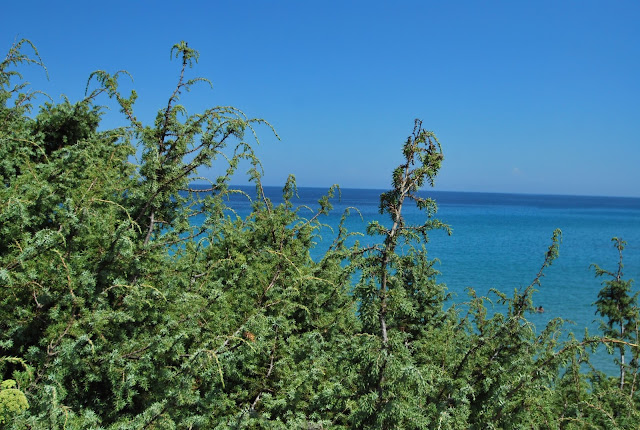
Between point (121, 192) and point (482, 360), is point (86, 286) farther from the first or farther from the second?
point (482, 360)

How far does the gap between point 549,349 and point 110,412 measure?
452 cm

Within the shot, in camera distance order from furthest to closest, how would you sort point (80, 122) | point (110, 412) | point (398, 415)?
point (80, 122)
point (110, 412)
point (398, 415)

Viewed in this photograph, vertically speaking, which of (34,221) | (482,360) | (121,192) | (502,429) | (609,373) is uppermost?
(121,192)

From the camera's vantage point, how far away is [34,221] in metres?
4.22

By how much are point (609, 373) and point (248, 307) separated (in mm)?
14047

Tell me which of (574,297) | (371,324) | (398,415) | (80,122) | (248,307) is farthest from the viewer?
(574,297)

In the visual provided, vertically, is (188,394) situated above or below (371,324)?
below

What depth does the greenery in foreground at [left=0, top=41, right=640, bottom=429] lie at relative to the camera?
3293 mm

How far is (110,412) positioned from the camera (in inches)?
141

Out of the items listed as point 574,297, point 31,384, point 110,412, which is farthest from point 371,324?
point 574,297

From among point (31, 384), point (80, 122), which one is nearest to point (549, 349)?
point (31, 384)

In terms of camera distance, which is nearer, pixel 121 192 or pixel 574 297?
pixel 121 192

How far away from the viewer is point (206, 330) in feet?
14.2

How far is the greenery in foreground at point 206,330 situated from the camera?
3293mm
